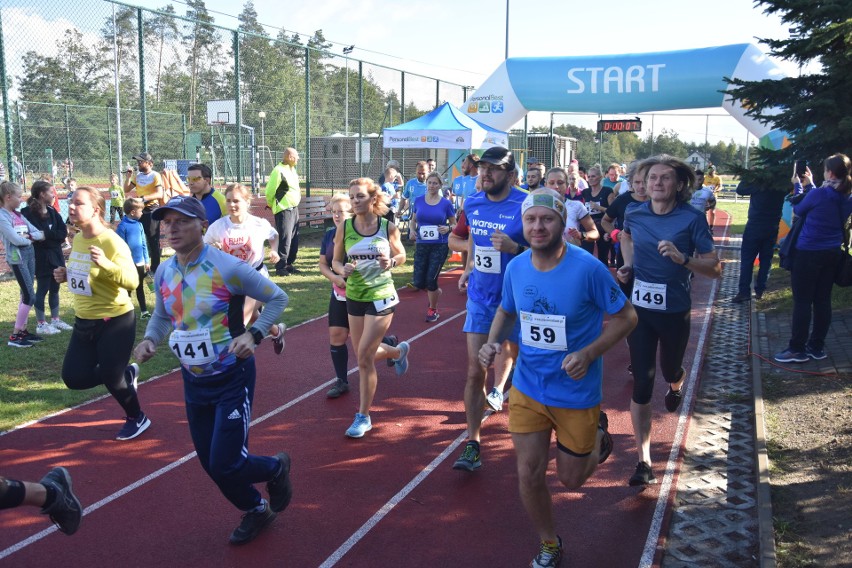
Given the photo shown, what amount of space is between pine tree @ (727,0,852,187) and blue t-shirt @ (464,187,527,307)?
476 cm

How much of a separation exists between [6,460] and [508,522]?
3.85m

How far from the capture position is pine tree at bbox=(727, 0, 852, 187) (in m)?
7.89

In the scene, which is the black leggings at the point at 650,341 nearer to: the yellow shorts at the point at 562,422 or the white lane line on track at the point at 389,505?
the yellow shorts at the point at 562,422

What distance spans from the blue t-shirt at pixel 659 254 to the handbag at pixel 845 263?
3750 millimetres

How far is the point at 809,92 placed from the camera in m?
8.70

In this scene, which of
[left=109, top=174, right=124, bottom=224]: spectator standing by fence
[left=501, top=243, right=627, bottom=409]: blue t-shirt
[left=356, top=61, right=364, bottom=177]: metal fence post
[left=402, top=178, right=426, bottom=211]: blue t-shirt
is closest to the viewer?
[left=501, top=243, right=627, bottom=409]: blue t-shirt

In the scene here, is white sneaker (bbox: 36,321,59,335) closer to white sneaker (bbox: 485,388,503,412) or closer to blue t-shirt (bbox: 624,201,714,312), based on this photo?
white sneaker (bbox: 485,388,503,412)

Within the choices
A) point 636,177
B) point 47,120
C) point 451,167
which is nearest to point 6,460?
point 636,177

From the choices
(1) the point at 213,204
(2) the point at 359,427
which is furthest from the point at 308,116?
(2) the point at 359,427

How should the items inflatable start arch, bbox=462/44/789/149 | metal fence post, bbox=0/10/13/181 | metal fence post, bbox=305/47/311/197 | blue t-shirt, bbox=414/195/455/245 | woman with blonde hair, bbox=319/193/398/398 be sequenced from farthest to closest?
1. metal fence post, bbox=305/47/311/197
2. inflatable start arch, bbox=462/44/789/149
3. metal fence post, bbox=0/10/13/181
4. blue t-shirt, bbox=414/195/455/245
5. woman with blonde hair, bbox=319/193/398/398

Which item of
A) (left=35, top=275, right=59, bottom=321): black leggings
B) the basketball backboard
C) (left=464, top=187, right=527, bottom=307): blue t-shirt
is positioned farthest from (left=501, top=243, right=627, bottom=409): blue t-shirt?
the basketball backboard

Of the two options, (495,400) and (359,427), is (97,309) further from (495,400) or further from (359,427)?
(495,400)

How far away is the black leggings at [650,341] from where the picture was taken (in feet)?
16.1

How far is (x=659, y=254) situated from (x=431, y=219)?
6.26 metres
